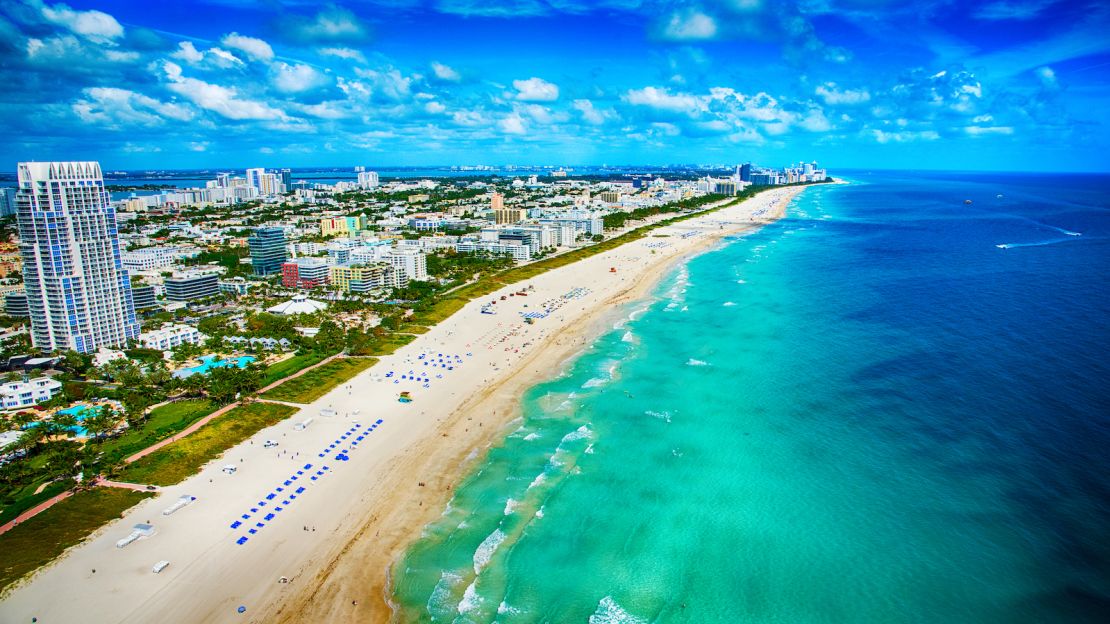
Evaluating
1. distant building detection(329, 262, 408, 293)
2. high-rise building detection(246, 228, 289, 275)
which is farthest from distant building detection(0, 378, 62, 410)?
high-rise building detection(246, 228, 289, 275)

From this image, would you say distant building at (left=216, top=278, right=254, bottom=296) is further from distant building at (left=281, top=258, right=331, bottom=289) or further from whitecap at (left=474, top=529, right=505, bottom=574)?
whitecap at (left=474, top=529, right=505, bottom=574)

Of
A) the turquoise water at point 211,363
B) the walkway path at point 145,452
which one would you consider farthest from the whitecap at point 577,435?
the turquoise water at point 211,363

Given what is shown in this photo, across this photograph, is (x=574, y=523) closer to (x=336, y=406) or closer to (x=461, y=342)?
(x=336, y=406)

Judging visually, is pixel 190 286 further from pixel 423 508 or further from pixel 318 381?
pixel 423 508

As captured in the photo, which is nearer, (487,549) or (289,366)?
(487,549)

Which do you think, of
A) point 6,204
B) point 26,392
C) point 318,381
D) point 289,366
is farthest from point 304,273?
point 6,204

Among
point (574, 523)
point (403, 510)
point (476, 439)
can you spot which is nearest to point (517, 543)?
point (574, 523)

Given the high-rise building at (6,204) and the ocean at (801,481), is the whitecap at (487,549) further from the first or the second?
the high-rise building at (6,204)
